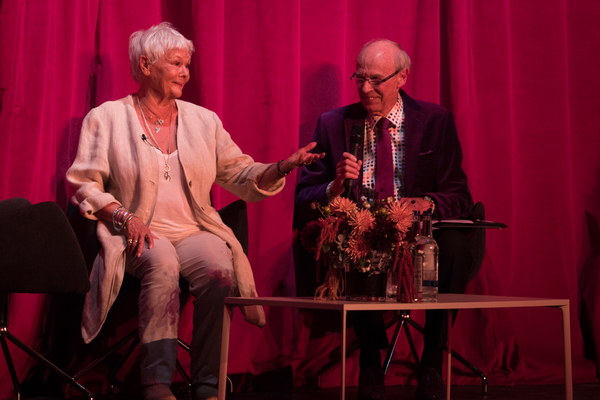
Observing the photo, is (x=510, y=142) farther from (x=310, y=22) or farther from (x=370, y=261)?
(x=370, y=261)

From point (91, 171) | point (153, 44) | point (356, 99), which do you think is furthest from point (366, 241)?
point (356, 99)

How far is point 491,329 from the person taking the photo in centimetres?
289

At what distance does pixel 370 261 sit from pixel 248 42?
57.9 inches

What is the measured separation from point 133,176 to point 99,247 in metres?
0.27

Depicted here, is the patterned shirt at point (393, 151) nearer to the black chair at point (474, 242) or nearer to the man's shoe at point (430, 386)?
the black chair at point (474, 242)

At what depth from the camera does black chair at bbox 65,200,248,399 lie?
2143 mm

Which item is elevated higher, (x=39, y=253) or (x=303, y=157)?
(x=303, y=157)

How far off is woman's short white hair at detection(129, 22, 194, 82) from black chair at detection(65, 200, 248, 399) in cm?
58

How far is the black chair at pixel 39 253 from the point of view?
1781 mm

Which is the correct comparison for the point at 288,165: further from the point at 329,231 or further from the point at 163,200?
the point at 329,231

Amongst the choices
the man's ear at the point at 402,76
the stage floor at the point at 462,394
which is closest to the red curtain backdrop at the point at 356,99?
the stage floor at the point at 462,394

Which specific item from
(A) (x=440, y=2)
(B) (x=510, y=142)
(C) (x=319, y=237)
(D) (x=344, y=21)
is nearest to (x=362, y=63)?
(D) (x=344, y=21)

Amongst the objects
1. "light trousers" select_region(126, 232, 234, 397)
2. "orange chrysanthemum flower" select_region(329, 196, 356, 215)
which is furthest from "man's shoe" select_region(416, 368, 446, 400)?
"orange chrysanthemum flower" select_region(329, 196, 356, 215)

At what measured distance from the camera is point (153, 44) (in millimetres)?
2279
